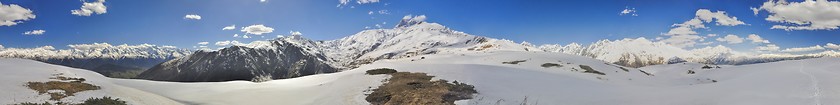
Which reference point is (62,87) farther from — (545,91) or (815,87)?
(815,87)

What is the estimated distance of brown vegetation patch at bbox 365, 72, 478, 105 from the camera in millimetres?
30312

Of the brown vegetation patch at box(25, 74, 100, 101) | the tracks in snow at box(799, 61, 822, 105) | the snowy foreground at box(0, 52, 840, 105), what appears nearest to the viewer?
the tracks in snow at box(799, 61, 822, 105)

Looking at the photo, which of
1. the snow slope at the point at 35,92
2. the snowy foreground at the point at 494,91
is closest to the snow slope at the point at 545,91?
the snowy foreground at the point at 494,91

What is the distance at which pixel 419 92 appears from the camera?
3334cm

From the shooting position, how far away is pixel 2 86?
25.3 meters

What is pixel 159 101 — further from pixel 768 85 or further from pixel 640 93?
pixel 768 85

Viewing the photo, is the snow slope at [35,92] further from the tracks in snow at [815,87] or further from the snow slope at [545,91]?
the tracks in snow at [815,87]

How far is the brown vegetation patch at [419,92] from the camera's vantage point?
30.3 meters

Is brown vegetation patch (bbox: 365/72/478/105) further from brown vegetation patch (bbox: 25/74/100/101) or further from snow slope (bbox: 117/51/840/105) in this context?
brown vegetation patch (bbox: 25/74/100/101)

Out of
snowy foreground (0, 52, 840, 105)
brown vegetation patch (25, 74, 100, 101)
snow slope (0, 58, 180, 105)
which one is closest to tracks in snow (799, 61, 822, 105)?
snowy foreground (0, 52, 840, 105)

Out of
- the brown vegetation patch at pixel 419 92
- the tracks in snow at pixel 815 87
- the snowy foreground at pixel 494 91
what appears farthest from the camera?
the brown vegetation patch at pixel 419 92

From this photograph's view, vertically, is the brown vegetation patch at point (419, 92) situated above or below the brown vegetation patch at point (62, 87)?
below

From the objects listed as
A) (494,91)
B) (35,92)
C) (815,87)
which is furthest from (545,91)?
(35,92)

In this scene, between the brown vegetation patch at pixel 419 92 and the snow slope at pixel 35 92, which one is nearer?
the snow slope at pixel 35 92
